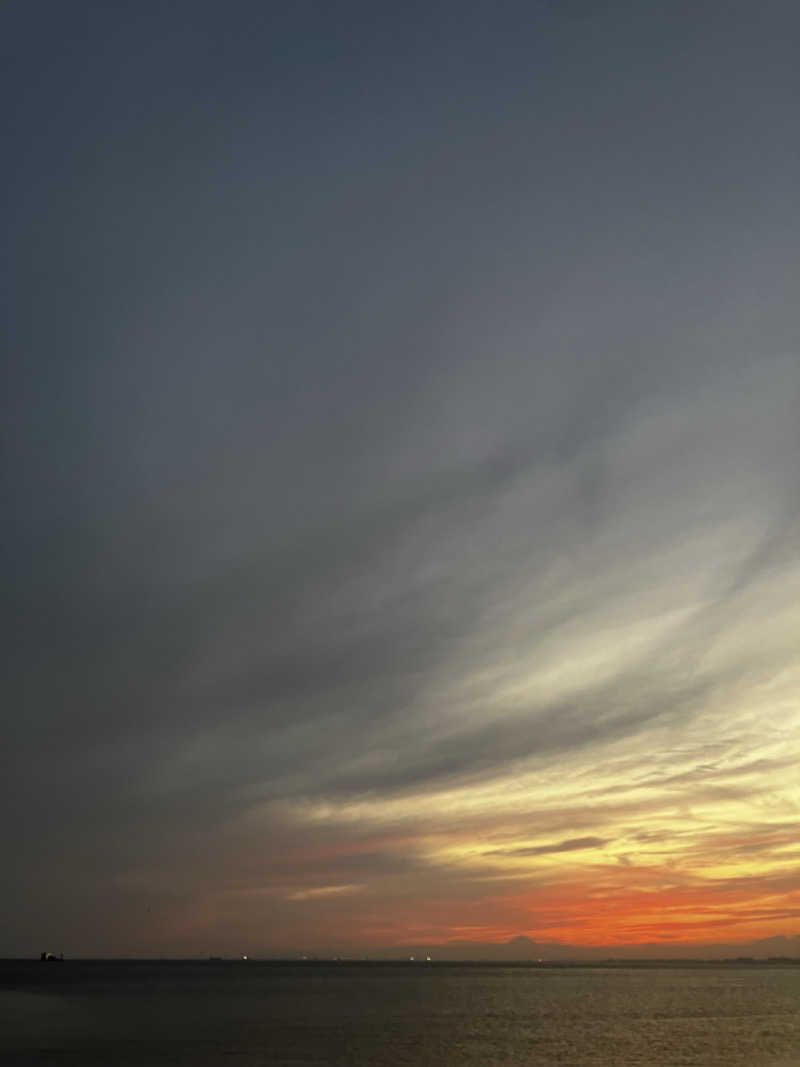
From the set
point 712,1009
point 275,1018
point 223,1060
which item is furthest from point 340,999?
point 223,1060

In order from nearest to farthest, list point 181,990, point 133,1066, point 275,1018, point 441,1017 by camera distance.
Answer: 1. point 133,1066
2. point 275,1018
3. point 441,1017
4. point 181,990

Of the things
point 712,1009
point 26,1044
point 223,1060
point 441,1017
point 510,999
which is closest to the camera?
point 223,1060

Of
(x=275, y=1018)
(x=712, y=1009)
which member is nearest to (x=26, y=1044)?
(x=275, y=1018)

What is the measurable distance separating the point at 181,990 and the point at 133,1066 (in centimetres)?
11383

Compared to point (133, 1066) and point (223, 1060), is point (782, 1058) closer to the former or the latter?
point (223, 1060)

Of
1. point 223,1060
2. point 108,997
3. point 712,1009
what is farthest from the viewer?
point 108,997

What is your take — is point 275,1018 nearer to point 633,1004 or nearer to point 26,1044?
point 26,1044

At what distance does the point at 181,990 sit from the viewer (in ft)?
539

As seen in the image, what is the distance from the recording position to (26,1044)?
72188mm

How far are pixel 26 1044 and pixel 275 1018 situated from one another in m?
36.3

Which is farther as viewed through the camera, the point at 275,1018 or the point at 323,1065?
the point at 275,1018

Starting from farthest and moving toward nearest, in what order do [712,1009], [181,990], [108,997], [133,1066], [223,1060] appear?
1. [181,990]
2. [108,997]
3. [712,1009]
4. [223,1060]
5. [133,1066]

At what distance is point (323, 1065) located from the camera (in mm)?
65188

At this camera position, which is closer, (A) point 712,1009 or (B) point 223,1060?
(B) point 223,1060
